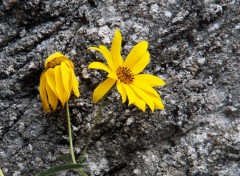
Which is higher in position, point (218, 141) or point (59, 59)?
point (59, 59)

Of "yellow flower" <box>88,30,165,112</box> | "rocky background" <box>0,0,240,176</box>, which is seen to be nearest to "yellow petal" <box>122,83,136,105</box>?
"yellow flower" <box>88,30,165,112</box>

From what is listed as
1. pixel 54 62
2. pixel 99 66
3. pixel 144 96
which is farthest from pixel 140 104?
pixel 54 62

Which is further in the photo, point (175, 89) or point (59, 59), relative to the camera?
point (175, 89)

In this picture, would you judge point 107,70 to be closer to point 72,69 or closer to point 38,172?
point 72,69

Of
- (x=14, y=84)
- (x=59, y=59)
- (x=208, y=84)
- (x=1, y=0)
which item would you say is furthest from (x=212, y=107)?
(x=1, y=0)

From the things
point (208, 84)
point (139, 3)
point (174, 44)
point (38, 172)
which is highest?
point (139, 3)

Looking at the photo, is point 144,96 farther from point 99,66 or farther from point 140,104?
point 99,66

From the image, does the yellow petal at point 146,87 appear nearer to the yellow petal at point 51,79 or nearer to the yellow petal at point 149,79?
the yellow petal at point 149,79
